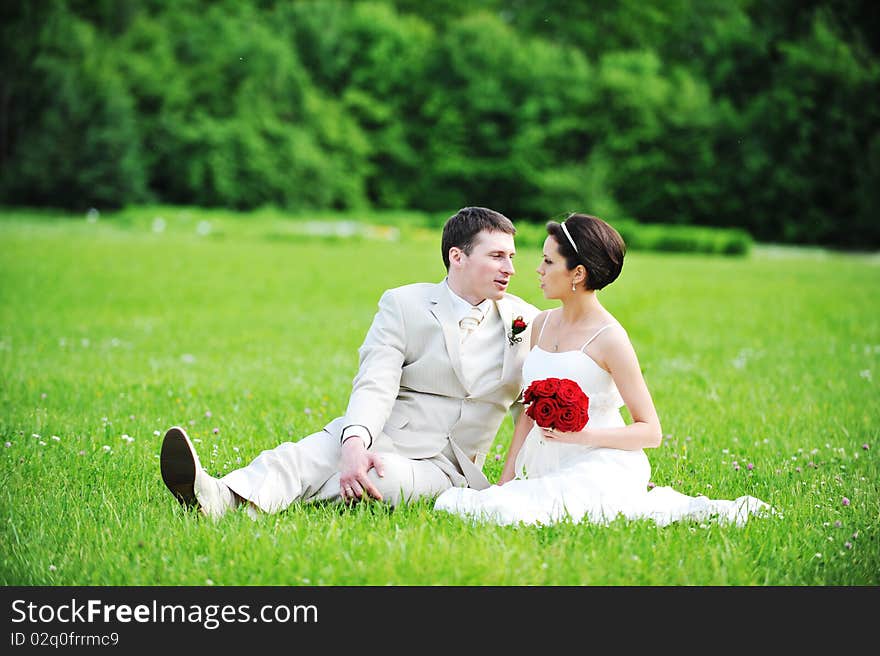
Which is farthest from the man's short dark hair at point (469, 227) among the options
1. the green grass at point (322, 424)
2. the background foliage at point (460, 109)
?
the background foliage at point (460, 109)

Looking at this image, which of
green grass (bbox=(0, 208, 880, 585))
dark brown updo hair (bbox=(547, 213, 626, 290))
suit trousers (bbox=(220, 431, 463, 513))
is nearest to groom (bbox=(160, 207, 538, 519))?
suit trousers (bbox=(220, 431, 463, 513))

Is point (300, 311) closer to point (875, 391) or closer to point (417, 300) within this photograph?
point (875, 391)

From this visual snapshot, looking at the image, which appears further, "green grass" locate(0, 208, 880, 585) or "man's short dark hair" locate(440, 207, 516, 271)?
"man's short dark hair" locate(440, 207, 516, 271)

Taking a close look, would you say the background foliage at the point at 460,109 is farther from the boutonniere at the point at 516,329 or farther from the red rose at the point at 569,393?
the red rose at the point at 569,393

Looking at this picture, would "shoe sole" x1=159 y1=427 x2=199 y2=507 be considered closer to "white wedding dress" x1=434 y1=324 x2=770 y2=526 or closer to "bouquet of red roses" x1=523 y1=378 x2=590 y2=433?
"white wedding dress" x1=434 y1=324 x2=770 y2=526

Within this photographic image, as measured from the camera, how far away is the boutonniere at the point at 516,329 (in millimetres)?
4887

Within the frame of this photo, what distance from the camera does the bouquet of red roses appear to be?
4340 millimetres

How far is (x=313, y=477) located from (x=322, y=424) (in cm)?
208

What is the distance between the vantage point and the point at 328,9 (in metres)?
46.3

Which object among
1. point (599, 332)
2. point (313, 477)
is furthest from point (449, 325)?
point (313, 477)

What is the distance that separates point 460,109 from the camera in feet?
153

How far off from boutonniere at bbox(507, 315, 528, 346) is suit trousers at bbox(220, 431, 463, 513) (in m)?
0.72

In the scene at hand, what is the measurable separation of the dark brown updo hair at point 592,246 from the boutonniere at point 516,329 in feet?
1.44

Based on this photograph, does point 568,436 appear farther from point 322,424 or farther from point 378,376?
point 322,424
